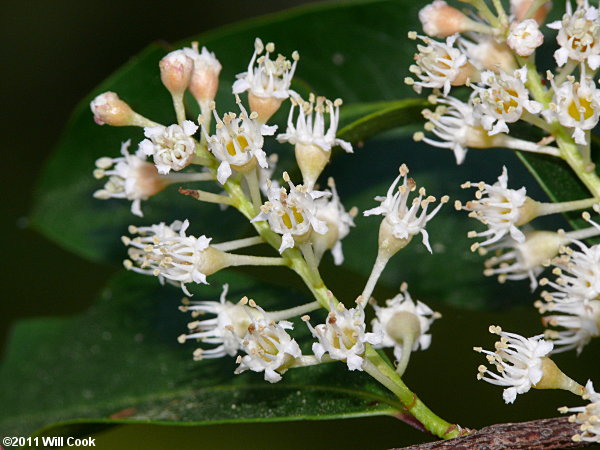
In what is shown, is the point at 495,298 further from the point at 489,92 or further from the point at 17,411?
the point at 17,411

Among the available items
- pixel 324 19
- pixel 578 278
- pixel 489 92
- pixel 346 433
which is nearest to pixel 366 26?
pixel 324 19

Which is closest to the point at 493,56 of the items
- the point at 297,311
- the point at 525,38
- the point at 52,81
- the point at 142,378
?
the point at 525,38

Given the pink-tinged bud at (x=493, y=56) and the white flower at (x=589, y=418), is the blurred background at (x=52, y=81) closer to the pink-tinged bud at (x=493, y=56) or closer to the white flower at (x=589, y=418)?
the pink-tinged bud at (x=493, y=56)

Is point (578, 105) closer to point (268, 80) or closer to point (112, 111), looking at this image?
point (268, 80)

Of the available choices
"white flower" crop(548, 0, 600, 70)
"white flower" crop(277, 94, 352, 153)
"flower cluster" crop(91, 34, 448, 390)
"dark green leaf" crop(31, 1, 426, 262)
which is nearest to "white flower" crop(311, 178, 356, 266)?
"flower cluster" crop(91, 34, 448, 390)

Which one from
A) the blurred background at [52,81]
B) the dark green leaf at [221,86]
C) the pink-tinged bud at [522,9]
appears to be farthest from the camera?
the blurred background at [52,81]

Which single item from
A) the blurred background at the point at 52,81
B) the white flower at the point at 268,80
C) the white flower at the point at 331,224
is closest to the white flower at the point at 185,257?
the white flower at the point at 331,224

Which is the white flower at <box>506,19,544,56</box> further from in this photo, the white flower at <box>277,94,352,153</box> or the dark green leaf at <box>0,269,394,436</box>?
the dark green leaf at <box>0,269,394,436</box>
